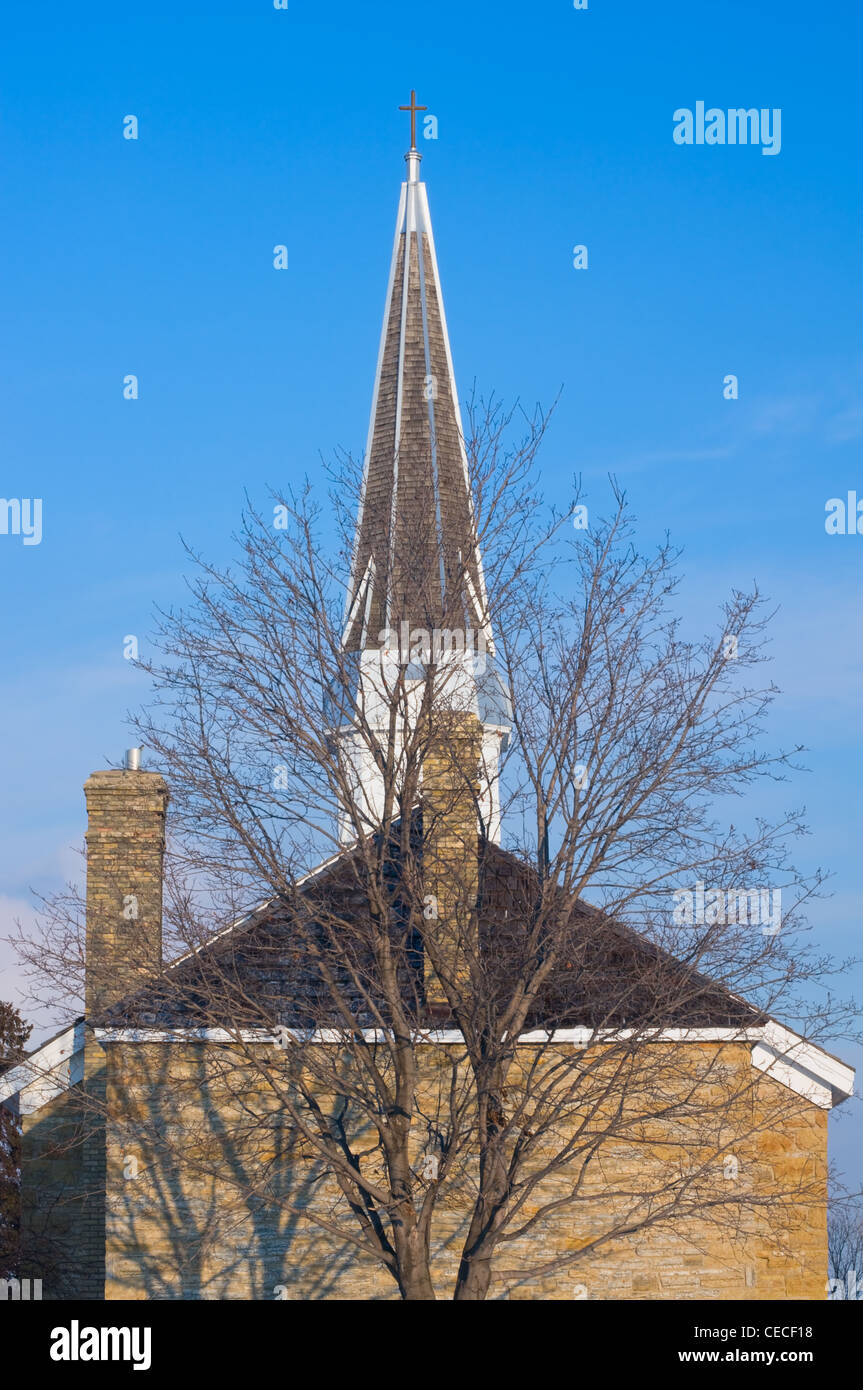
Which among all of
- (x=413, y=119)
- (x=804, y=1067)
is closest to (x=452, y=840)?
(x=804, y=1067)

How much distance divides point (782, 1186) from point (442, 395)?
21.1 metres

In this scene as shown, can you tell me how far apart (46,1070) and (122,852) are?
2.25 m

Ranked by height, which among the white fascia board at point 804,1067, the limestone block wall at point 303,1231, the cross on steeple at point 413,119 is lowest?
the limestone block wall at point 303,1231

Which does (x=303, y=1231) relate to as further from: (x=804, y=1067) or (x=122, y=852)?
(x=804, y=1067)

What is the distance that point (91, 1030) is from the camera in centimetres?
1538

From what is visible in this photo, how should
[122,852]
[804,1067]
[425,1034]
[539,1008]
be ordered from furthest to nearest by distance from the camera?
[122,852], [804,1067], [539,1008], [425,1034]

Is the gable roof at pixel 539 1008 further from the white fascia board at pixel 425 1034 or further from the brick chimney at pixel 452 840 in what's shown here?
the brick chimney at pixel 452 840

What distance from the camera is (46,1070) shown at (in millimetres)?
16547

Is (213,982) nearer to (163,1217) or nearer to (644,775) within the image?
(163,1217)

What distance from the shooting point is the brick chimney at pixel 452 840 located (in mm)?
13352

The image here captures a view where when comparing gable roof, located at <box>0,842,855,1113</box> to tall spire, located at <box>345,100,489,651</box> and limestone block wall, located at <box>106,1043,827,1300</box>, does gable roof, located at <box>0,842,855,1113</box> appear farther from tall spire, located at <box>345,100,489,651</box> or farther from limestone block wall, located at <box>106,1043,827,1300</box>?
tall spire, located at <box>345,100,489,651</box>

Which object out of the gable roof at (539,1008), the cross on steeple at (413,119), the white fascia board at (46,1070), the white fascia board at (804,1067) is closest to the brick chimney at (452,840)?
the gable roof at (539,1008)

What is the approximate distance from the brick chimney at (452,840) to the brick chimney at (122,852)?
249 cm
